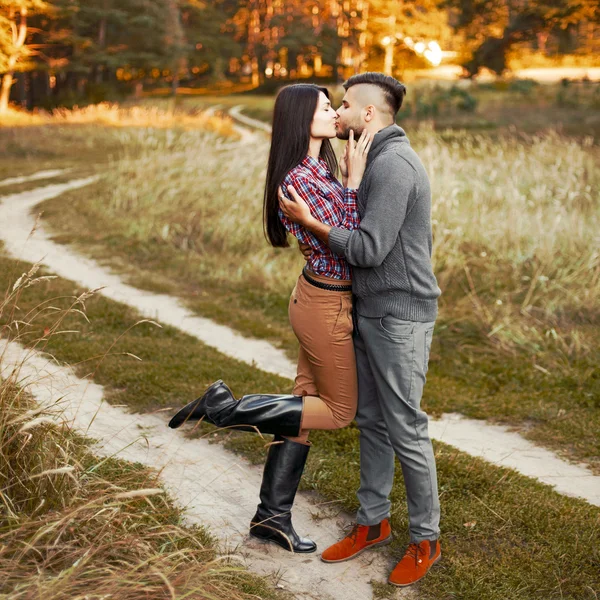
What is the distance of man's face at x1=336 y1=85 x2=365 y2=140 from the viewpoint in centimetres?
308

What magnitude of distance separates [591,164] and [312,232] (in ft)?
27.7

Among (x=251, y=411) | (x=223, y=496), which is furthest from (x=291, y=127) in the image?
(x=223, y=496)

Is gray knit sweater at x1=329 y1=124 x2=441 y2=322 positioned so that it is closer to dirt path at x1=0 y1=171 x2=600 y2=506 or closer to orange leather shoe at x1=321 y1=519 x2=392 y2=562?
orange leather shoe at x1=321 y1=519 x2=392 y2=562

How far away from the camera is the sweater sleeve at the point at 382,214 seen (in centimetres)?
288

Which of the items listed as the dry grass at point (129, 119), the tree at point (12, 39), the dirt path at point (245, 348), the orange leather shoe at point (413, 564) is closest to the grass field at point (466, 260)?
the dirt path at point (245, 348)

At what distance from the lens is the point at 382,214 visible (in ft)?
9.45

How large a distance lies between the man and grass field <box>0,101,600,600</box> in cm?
51

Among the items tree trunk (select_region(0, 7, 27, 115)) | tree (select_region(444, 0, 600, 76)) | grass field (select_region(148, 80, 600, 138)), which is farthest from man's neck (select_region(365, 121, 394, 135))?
tree trunk (select_region(0, 7, 27, 115))

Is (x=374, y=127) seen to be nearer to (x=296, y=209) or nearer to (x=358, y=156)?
(x=358, y=156)

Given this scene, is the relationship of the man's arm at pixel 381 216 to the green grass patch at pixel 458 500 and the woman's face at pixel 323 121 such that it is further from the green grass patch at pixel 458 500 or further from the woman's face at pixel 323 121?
the green grass patch at pixel 458 500

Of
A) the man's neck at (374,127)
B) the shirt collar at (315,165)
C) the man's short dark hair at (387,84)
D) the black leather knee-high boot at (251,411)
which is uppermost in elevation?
the man's short dark hair at (387,84)

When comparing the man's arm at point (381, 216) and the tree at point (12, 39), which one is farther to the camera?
the tree at point (12, 39)

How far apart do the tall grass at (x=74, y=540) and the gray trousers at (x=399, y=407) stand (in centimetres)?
74

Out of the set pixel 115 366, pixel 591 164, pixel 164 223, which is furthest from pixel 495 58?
pixel 115 366
